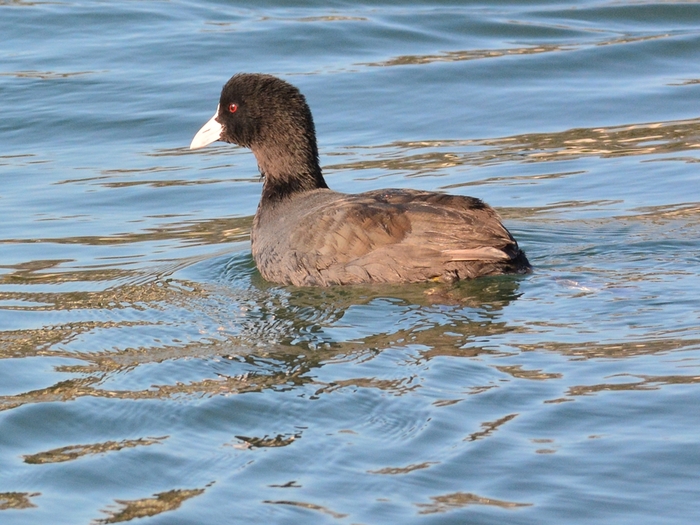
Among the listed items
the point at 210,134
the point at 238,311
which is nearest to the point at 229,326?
the point at 238,311

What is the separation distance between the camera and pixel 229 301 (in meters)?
6.56

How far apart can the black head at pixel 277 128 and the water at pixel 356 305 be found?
24.7 inches

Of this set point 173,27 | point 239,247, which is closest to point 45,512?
point 239,247

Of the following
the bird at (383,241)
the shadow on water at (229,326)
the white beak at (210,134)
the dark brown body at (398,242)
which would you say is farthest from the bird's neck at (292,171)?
the dark brown body at (398,242)

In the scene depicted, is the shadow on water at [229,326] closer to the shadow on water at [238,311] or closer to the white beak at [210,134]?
the shadow on water at [238,311]

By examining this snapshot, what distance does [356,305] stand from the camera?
6.16 meters

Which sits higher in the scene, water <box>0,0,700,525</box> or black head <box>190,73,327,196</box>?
black head <box>190,73,327,196</box>

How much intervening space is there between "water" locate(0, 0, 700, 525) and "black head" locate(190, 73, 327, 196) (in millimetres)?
628

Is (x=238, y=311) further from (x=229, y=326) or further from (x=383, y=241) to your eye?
(x=383, y=241)

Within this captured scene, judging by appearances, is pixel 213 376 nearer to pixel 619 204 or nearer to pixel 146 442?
pixel 146 442

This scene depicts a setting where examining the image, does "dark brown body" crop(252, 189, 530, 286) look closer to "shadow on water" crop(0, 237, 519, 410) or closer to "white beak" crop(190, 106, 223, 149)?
"shadow on water" crop(0, 237, 519, 410)

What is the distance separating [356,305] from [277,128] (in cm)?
180

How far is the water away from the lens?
13.4 ft

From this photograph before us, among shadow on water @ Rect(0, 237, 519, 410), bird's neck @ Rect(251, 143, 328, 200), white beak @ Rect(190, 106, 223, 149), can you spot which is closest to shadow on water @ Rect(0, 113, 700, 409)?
shadow on water @ Rect(0, 237, 519, 410)
